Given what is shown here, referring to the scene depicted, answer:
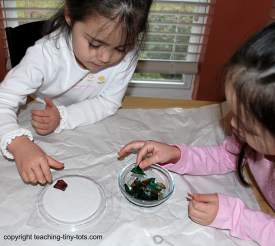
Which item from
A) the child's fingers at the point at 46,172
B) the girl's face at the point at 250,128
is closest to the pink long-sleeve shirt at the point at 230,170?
the girl's face at the point at 250,128

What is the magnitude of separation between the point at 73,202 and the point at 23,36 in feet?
1.65

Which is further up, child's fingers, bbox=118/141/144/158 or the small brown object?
child's fingers, bbox=118/141/144/158

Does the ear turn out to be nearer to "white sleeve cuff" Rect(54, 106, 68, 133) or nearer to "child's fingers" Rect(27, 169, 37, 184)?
"white sleeve cuff" Rect(54, 106, 68, 133)

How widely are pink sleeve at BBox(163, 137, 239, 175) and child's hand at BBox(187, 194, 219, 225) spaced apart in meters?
0.09

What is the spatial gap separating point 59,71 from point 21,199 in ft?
1.14

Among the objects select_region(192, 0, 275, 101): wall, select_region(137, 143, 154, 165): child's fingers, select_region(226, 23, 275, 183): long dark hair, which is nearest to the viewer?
select_region(226, 23, 275, 183): long dark hair

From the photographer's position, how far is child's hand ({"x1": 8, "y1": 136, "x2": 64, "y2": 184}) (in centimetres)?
77

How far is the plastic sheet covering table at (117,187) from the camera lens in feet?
2.32

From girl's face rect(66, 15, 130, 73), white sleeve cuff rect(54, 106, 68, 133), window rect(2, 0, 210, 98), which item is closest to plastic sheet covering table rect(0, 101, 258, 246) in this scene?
white sleeve cuff rect(54, 106, 68, 133)

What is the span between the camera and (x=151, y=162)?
82cm

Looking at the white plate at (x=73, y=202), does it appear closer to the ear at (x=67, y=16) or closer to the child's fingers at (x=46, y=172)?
the child's fingers at (x=46, y=172)

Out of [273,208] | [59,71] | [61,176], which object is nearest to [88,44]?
[59,71]

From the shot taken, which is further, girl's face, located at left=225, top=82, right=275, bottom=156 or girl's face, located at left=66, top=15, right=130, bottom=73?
girl's face, located at left=66, top=15, right=130, bottom=73

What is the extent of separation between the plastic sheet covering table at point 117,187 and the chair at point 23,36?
176 mm
